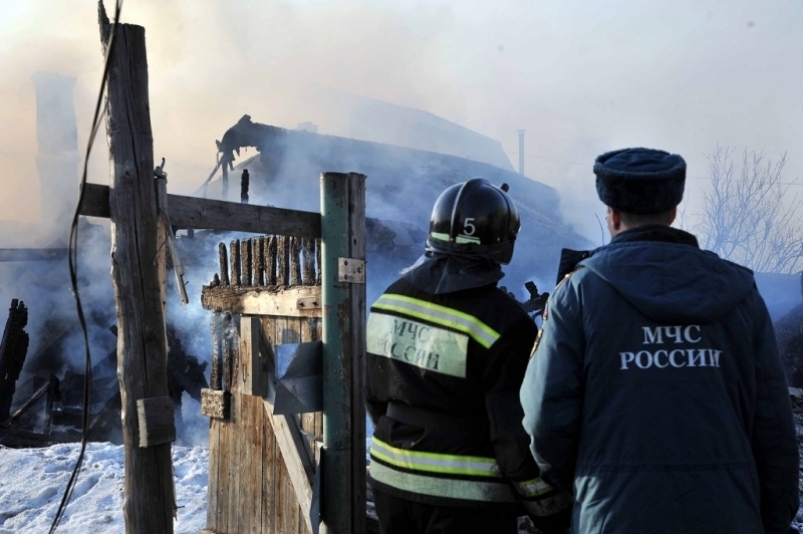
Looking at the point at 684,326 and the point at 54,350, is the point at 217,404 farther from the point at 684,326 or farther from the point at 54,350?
the point at 54,350

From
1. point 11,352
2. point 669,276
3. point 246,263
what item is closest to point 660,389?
point 669,276

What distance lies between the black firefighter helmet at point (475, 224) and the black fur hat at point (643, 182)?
25.8 inches

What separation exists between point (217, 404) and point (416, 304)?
266 cm

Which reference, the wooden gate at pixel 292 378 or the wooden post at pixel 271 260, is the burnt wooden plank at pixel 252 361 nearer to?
the wooden gate at pixel 292 378

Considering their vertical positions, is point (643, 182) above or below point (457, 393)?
above

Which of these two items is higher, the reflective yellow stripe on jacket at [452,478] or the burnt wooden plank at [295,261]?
the burnt wooden plank at [295,261]

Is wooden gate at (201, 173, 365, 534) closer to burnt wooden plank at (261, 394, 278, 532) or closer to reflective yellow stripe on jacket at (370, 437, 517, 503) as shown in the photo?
burnt wooden plank at (261, 394, 278, 532)

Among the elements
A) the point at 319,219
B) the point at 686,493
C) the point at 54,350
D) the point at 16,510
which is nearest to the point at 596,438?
the point at 686,493

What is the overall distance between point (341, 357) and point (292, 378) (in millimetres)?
299

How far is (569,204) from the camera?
32.6 meters

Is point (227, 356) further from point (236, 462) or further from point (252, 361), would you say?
point (236, 462)

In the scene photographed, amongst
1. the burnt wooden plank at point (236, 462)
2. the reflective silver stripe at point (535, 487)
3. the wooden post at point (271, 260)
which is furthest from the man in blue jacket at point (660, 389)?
the burnt wooden plank at point (236, 462)

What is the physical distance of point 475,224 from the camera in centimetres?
276

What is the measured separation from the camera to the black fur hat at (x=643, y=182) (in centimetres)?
208
